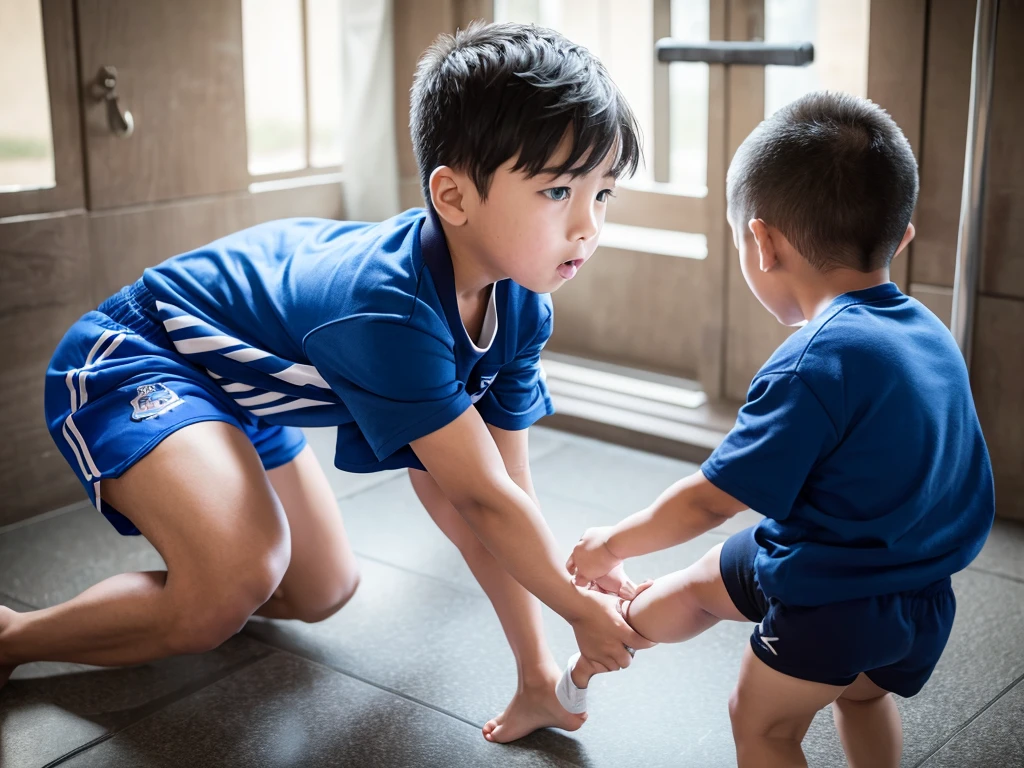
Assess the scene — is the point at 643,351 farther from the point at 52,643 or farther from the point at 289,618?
the point at 52,643

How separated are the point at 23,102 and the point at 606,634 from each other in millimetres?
1411

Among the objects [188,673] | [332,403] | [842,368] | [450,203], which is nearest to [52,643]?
[188,673]

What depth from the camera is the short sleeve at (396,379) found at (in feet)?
4.09

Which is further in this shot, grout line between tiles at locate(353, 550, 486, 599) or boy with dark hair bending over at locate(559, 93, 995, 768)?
grout line between tiles at locate(353, 550, 486, 599)

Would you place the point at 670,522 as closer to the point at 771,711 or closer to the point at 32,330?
the point at 771,711

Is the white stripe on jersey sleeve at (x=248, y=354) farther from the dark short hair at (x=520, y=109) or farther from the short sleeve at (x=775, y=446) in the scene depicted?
the short sleeve at (x=775, y=446)

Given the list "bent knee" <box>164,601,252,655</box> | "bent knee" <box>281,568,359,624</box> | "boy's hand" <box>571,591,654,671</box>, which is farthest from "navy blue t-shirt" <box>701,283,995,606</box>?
"bent knee" <box>281,568,359,624</box>

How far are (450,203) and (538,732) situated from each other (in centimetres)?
66

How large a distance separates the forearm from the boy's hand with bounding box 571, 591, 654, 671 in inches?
4.5

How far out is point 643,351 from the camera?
2633 millimetres

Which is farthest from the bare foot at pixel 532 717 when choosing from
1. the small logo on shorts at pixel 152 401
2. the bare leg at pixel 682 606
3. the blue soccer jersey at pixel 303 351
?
the small logo on shorts at pixel 152 401

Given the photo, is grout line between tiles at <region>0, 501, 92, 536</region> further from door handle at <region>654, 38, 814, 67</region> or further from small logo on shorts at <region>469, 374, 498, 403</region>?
door handle at <region>654, 38, 814, 67</region>

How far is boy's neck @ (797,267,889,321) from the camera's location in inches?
44.9

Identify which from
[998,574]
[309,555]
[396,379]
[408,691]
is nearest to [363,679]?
[408,691]
